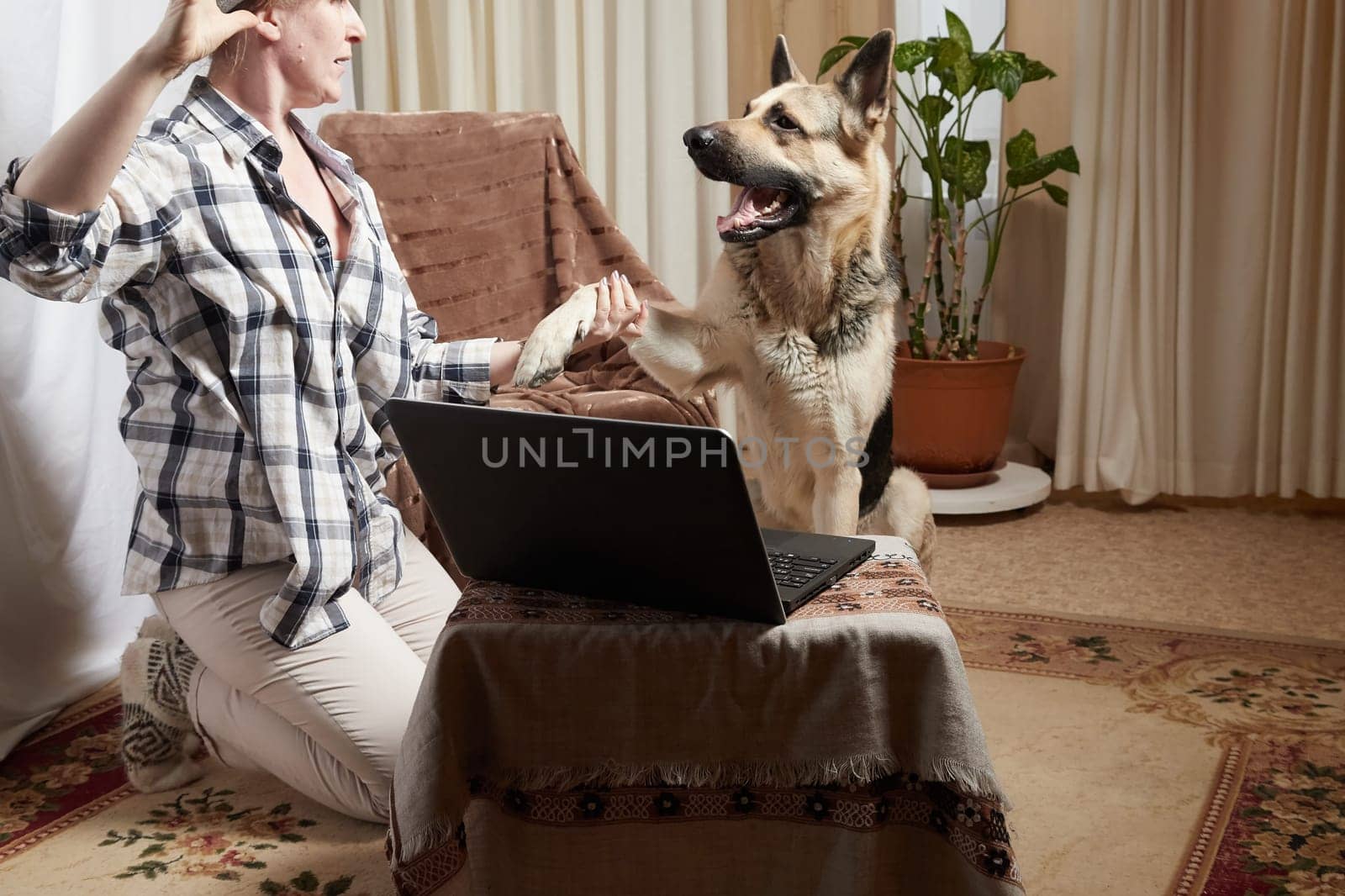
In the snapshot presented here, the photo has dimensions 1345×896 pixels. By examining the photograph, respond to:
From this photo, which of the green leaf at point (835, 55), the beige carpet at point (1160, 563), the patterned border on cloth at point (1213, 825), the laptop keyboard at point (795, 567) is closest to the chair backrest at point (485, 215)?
the green leaf at point (835, 55)

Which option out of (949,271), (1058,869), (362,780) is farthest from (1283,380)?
(362,780)

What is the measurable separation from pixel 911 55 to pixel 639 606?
2.55 m

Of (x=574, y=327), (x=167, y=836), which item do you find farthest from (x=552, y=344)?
(x=167, y=836)

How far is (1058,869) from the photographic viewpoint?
5.54 ft

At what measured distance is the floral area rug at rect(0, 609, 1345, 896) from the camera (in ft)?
5.49

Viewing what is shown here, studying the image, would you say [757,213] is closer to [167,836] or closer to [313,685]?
[313,685]

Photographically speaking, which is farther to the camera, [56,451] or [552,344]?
[56,451]

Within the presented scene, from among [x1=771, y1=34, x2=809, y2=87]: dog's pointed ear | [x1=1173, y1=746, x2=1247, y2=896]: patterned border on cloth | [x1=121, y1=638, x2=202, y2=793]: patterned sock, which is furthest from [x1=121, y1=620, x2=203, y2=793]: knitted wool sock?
[x1=1173, y1=746, x2=1247, y2=896]: patterned border on cloth

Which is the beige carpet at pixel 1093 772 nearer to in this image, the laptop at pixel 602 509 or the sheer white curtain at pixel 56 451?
the sheer white curtain at pixel 56 451

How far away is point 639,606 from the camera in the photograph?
1243 millimetres

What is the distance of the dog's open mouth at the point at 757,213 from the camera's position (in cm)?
184

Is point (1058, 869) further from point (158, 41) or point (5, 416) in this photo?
point (5, 416)

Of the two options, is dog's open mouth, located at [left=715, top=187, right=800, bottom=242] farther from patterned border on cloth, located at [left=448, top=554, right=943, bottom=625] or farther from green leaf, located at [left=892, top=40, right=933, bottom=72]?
green leaf, located at [left=892, top=40, right=933, bottom=72]

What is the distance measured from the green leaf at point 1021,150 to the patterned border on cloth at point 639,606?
2458mm
